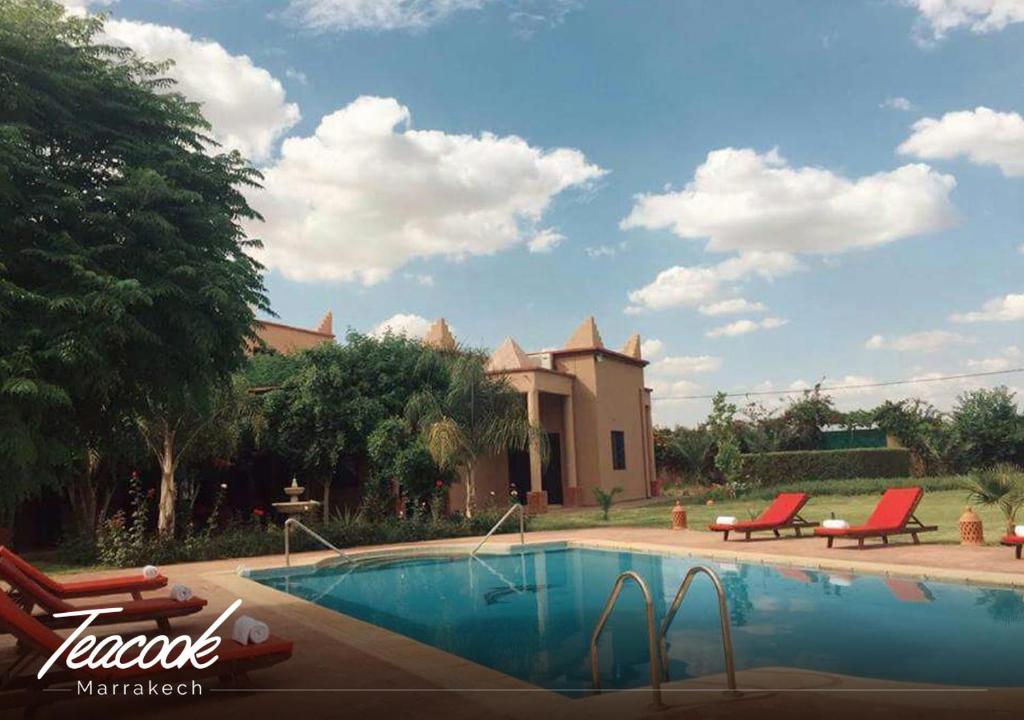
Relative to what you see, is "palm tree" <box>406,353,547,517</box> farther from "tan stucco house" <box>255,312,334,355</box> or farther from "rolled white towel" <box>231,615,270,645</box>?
"rolled white towel" <box>231,615,270,645</box>

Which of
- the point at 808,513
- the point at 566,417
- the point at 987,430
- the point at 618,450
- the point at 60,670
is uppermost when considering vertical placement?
the point at 566,417

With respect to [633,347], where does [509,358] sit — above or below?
below

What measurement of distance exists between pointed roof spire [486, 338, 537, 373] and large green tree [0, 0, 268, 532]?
19248 millimetres

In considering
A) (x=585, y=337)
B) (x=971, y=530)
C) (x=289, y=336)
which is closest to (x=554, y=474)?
(x=585, y=337)

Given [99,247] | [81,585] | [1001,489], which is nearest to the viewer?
[99,247]

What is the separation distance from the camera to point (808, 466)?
104 ft

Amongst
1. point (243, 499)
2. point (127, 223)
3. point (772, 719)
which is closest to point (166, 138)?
point (127, 223)

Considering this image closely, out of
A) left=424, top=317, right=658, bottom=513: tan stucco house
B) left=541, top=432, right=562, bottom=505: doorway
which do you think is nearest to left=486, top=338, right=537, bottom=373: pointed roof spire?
left=424, top=317, right=658, bottom=513: tan stucco house

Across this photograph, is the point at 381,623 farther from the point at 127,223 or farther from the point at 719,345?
the point at 719,345

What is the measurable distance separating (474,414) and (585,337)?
10.5m

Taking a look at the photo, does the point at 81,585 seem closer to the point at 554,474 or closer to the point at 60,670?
the point at 60,670

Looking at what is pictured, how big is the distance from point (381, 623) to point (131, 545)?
7.56 metres

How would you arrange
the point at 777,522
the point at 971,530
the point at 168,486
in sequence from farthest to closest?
the point at 168,486
the point at 777,522
the point at 971,530

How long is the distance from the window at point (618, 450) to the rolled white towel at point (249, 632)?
2447 cm
